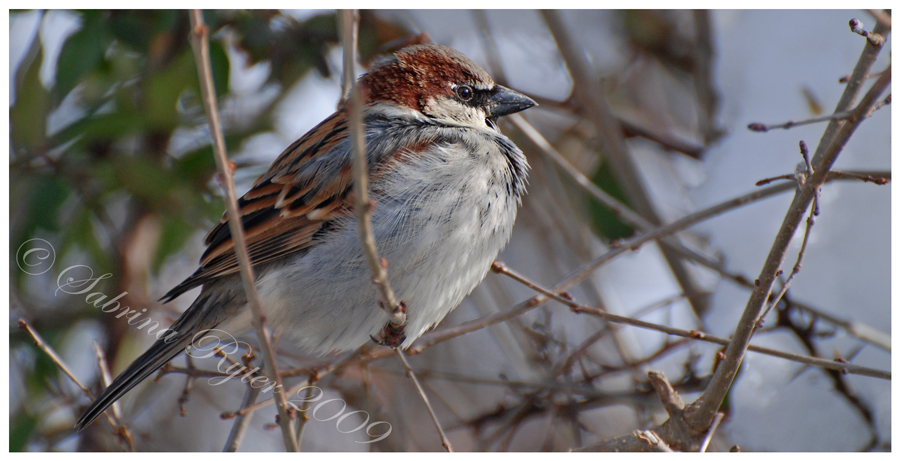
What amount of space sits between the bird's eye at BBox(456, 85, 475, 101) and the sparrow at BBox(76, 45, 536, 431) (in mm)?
186

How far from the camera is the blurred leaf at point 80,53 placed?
249 cm

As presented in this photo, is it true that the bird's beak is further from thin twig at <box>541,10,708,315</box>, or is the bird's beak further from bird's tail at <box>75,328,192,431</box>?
bird's tail at <box>75,328,192,431</box>

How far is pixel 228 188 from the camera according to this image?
1476mm

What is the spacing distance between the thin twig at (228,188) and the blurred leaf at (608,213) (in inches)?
75.2

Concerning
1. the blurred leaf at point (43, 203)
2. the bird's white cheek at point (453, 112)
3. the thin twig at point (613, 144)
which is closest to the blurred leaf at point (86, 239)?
the blurred leaf at point (43, 203)

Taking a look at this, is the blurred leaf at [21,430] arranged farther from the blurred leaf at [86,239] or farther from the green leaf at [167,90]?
the green leaf at [167,90]

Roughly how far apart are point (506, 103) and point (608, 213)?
982 mm

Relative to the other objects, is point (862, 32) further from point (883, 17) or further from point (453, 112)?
point (453, 112)

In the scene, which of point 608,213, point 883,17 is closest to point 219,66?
point 608,213

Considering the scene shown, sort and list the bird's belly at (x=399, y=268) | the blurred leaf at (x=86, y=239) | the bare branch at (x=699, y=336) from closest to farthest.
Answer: the bare branch at (x=699, y=336) → the bird's belly at (x=399, y=268) → the blurred leaf at (x=86, y=239)

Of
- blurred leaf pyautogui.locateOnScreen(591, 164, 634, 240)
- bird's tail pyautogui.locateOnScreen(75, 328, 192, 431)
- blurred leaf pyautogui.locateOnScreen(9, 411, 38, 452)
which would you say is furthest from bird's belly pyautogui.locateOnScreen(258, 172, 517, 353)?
blurred leaf pyautogui.locateOnScreen(591, 164, 634, 240)

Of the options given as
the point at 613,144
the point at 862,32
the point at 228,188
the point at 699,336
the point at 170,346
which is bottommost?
the point at 170,346

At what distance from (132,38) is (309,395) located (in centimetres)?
146
